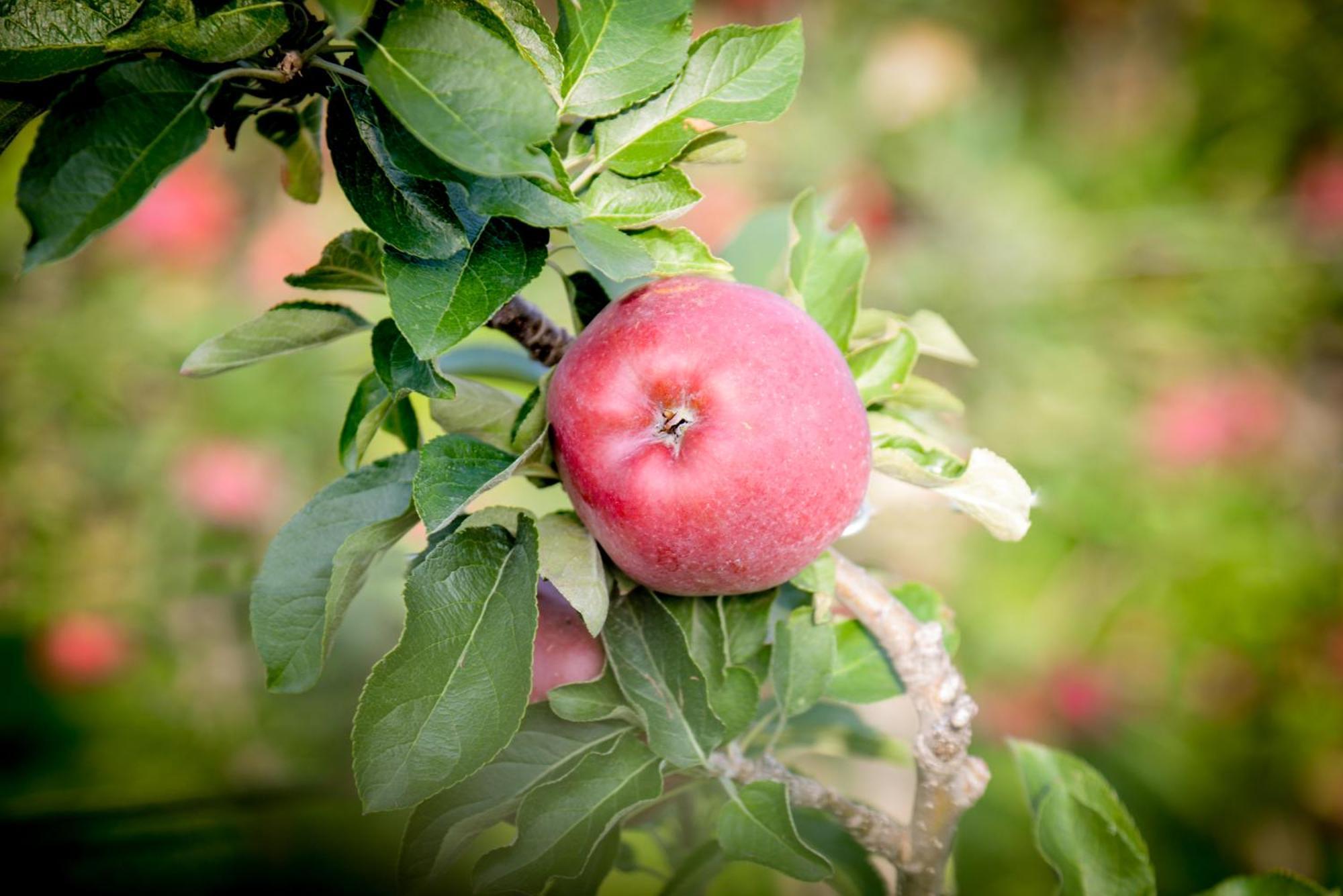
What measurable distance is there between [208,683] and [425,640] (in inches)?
48.3

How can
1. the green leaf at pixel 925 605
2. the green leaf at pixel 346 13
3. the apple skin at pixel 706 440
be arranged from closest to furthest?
the green leaf at pixel 346 13 < the apple skin at pixel 706 440 < the green leaf at pixel 925 605

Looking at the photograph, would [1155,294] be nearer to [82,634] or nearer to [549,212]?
[549,212]

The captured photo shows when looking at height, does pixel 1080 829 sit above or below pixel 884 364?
below

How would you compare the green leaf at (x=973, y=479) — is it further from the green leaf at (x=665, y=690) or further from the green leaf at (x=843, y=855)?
the green leaf at (x=843, y=855)

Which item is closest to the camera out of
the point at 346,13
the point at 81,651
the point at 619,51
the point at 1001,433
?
the point at 346,13

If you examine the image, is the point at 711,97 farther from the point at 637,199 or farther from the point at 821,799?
the point at 821,799

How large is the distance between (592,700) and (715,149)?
24 cm

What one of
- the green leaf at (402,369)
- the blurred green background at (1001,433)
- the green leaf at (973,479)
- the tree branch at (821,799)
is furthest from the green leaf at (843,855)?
the blurred green background at (1001,433)

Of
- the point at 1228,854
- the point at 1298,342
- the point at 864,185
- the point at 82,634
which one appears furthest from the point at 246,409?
the point at 1298,342

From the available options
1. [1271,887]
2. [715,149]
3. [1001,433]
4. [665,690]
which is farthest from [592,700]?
[1001,433]

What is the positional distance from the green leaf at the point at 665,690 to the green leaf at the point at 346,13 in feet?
0.79

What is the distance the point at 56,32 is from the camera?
0.26 m

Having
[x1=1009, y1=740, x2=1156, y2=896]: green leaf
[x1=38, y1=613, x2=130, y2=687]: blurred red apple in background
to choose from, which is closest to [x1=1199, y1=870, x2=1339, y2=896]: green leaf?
[x1=1009, y1=740, x2=1156, y2=896]: green leaf

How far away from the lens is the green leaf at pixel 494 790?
0.37 meters
